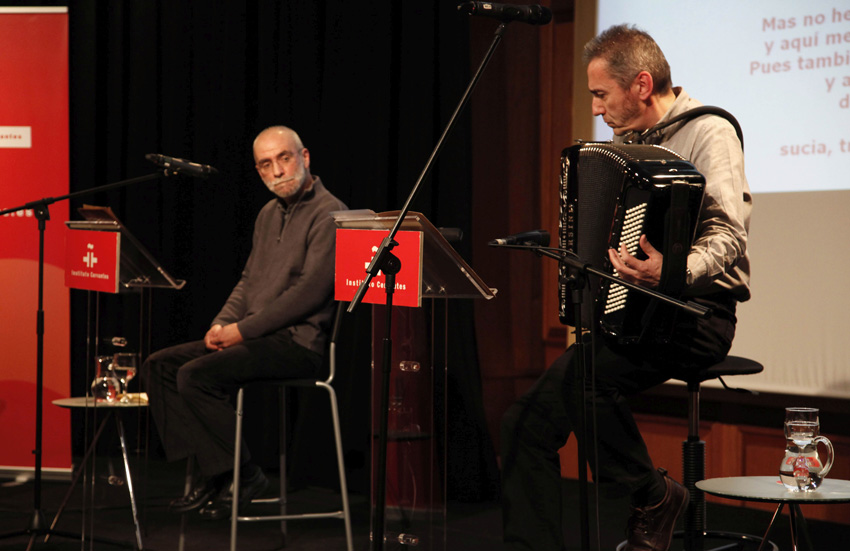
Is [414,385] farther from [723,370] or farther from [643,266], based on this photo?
[723,370]

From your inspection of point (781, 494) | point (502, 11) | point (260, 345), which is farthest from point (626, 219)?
point (260, 345)

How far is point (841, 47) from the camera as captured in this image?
344cm

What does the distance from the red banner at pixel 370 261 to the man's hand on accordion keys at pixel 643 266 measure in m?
0.49

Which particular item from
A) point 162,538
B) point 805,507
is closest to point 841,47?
point 805,507

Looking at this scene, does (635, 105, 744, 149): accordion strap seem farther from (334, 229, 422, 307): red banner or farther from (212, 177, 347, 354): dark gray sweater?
(212, 177, 347, 354): dark gray sweater

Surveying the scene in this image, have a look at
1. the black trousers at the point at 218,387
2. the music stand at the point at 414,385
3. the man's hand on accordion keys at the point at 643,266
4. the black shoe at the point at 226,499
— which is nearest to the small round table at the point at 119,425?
the black trousers at the point at 218,387

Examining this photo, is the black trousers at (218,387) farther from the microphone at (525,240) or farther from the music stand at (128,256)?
the microphone at (525,240)

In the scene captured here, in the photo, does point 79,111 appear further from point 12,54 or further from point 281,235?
point 281,235

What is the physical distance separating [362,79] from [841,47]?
211 cm

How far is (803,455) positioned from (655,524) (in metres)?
0.49

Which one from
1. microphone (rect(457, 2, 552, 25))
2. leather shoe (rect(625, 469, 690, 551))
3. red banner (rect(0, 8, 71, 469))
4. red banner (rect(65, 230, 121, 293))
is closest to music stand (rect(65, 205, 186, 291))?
red banner (rect(65, 230, 121, 293))

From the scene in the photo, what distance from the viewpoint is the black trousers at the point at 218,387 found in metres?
3.46

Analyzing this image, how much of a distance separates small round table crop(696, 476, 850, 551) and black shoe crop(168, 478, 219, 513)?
218 centimetres

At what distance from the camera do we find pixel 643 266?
2.20 m
